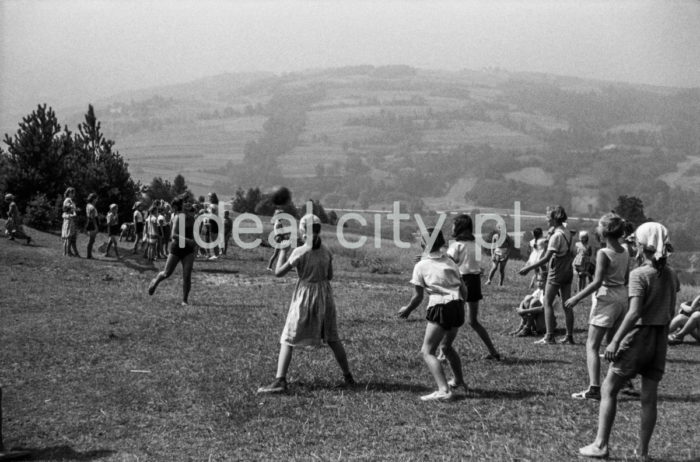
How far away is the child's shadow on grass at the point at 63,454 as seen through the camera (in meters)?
7.19

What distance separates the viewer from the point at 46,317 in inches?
561

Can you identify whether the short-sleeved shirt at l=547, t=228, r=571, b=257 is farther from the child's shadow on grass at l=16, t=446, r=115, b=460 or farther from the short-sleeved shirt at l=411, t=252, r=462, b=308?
the child's shadow on grass at l=16, t=446, r=115, b=460

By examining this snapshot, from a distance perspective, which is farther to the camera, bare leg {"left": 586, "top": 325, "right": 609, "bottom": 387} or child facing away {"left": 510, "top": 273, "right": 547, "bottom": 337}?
child facing away {"left": 510, "top": 273, "right": 547, "bottom": 337}

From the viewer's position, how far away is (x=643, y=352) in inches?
264

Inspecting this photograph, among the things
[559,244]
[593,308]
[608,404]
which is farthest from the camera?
[559,244]

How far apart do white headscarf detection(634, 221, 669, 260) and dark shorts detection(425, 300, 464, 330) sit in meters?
2.39

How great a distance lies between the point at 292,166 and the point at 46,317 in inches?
6169

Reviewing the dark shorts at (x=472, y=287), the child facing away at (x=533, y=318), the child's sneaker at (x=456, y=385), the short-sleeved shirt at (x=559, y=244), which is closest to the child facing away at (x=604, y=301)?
the child's sneaker at (x=456, y=385)

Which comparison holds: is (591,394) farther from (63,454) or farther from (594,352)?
(63,454)

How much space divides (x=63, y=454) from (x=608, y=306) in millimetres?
6116

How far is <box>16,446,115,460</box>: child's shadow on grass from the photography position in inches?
283

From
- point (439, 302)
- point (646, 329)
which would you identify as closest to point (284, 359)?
point (439, 302)

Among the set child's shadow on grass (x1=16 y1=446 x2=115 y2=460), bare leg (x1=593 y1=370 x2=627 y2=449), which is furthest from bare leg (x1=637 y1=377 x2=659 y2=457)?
child's shadow on grass (x1=16 y1=446 x2=115 y2=460)

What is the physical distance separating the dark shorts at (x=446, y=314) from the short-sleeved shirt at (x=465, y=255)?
6.20 ft
